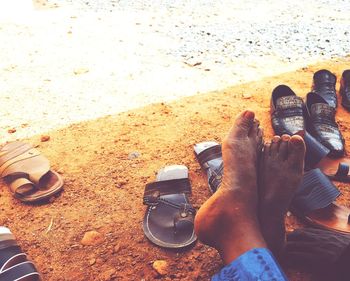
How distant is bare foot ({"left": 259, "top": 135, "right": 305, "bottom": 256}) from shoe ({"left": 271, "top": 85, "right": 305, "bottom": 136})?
768mm

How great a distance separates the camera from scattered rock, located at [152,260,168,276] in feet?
5.27

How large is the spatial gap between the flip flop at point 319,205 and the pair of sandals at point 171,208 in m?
0.46

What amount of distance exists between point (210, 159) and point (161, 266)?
A: 2.64ft

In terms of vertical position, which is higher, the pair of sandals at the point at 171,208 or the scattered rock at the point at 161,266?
the pair of sandals at the point at 171,208

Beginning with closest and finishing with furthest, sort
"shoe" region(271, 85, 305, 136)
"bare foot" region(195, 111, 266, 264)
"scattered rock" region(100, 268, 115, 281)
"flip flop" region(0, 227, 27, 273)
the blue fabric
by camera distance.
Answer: the blue fabric < "bare foot" region(195, 111, 266, 264) < "flip flop" region(0, 227, 27, 273) < "scattered rock" region(100, 268, 115, 281) < "shoe" region(271, 85, 305, 136)

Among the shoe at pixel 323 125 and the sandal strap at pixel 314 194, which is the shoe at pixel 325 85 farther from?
the sandal strap at pixel 314 194

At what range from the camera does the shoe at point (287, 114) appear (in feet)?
8.19

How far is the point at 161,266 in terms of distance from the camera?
1.63 meters

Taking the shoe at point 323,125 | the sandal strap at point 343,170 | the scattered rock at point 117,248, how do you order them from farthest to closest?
the shoe at point 323,125 → the sandal strap at point 343,170 → the scattered rock at point 117,248

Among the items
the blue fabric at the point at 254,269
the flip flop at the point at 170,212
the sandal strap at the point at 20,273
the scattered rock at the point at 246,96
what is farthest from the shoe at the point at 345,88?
the sandal strap at the point at 20,273

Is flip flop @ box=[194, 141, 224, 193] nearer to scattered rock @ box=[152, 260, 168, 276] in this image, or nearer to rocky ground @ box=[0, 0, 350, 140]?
scattered rock @ box=[152, 260, 168, 276]

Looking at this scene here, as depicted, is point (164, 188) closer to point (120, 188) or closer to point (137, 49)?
point (120, 188)

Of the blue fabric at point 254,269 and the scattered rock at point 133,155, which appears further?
the scattered rock at point 133,155

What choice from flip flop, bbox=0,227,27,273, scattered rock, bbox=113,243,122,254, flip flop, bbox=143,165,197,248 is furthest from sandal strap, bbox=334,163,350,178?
flip flop, bbox=0,227,27,273
